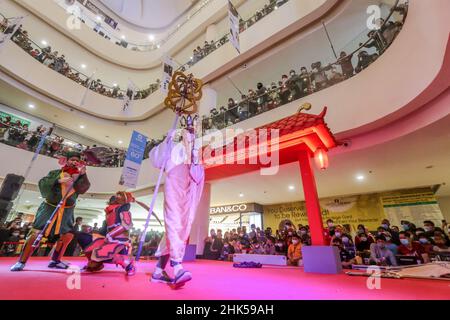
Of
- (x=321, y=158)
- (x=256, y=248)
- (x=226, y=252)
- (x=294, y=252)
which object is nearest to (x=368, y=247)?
(x=294, y=252)

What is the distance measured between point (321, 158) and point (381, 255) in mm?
3049

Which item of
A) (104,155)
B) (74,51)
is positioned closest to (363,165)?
(104,155)

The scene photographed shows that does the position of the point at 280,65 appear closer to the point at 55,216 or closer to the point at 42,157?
the point at 55,216

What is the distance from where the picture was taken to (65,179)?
2.86m

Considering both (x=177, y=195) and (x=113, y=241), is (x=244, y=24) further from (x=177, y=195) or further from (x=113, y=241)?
(x=113, y=241)

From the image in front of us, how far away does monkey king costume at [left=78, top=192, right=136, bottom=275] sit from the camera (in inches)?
104

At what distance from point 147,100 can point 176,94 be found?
32.7ft

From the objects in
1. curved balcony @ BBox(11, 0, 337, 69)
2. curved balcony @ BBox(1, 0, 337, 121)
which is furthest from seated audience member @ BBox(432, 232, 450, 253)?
curved balcony @ BBox(11, 0, 337, 69)

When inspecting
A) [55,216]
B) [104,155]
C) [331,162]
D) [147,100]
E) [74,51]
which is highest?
[74,51]

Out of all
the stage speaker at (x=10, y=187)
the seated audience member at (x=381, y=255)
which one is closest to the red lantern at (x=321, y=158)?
the seated audience member at (x=381, y=255)

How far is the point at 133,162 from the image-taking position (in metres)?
7.60

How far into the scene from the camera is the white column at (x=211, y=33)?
35.4ft
